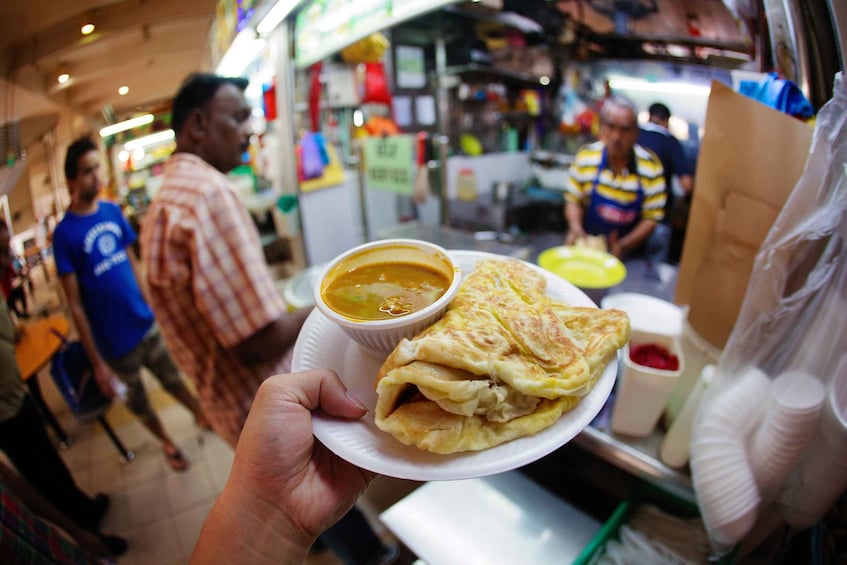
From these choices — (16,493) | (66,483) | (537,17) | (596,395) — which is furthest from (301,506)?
(537,17)

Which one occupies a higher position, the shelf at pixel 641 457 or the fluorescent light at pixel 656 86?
the fluorescent light at pixel 656 86

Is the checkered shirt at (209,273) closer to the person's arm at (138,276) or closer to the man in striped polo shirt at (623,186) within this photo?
the person's arm at (138,276)

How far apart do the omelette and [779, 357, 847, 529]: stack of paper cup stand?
535 mm

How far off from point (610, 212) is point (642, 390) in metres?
2.50

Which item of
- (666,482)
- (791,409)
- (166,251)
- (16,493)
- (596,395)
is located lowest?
(666,482)

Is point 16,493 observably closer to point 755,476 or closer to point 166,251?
point 166,251

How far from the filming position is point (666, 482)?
1338 millimetres

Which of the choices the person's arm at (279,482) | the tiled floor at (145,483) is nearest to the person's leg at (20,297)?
the tiled floor at (145,483)

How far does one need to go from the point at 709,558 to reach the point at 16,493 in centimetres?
215

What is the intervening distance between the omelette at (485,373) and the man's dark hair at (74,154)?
40.1 inches

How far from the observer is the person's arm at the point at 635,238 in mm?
3137

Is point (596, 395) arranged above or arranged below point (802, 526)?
above

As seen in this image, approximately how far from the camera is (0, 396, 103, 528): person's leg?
3.71 ft

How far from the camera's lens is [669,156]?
3502mm
